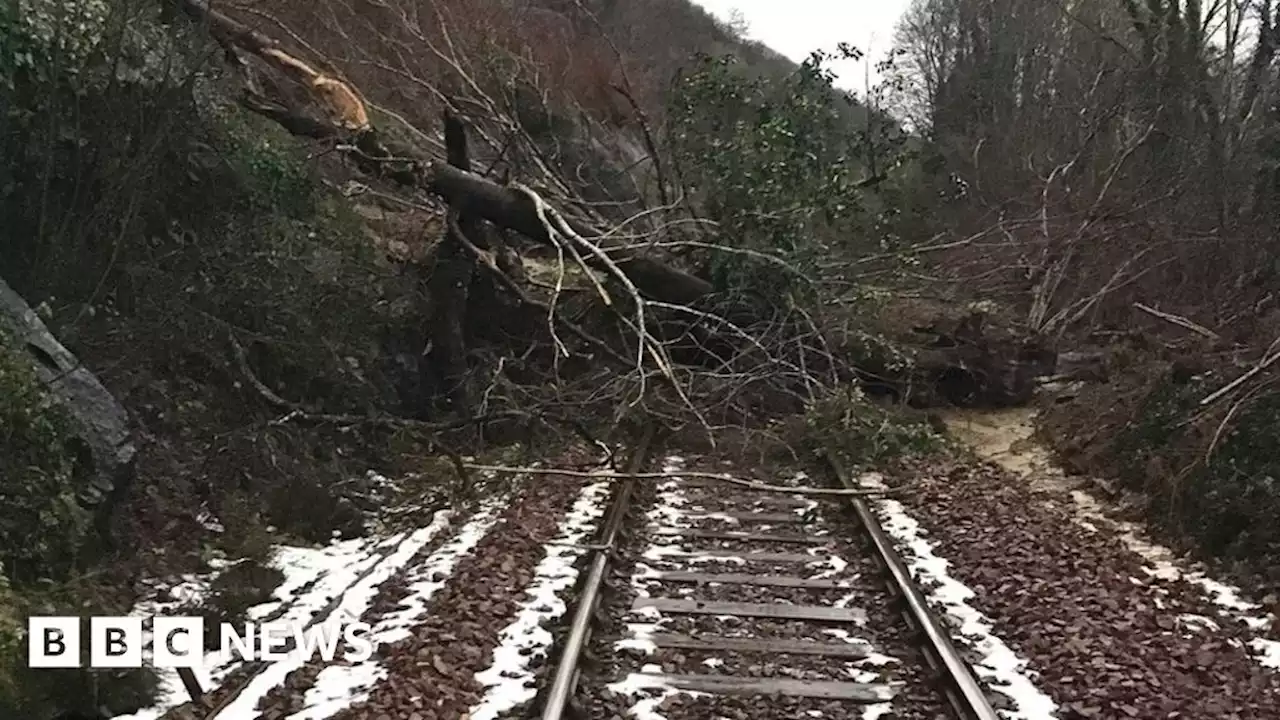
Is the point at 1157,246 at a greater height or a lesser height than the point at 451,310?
greater

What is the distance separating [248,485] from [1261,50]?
16.4 m

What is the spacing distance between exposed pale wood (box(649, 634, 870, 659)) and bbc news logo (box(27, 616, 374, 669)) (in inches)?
63.8

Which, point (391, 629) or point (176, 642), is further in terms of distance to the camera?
point (391, 629)

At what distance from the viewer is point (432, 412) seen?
39.0 feet

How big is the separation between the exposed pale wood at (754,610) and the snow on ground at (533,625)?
1.93ft

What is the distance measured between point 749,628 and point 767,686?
99 centimetres

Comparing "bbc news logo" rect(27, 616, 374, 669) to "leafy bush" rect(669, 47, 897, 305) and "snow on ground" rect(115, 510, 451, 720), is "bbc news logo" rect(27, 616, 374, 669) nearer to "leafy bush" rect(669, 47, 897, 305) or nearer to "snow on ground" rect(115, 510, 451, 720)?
"snow on ground" rect(115, 510, 451, 720)

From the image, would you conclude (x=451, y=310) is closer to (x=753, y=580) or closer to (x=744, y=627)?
(x=753, y=580)

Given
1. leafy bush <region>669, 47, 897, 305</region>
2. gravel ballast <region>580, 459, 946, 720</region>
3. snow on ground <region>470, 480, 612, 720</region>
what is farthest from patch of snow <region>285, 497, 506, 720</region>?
leafy bush <region>669, 47, 897, 305</region>

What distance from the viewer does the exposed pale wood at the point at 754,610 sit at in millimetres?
6645

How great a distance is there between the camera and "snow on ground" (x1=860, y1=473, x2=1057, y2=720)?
552 centimetres

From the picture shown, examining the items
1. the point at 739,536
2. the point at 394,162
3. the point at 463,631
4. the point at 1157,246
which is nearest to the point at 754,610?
the point at 463,631

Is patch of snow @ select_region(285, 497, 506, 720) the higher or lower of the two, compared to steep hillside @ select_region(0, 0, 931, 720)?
lower

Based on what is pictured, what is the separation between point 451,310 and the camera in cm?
1208
